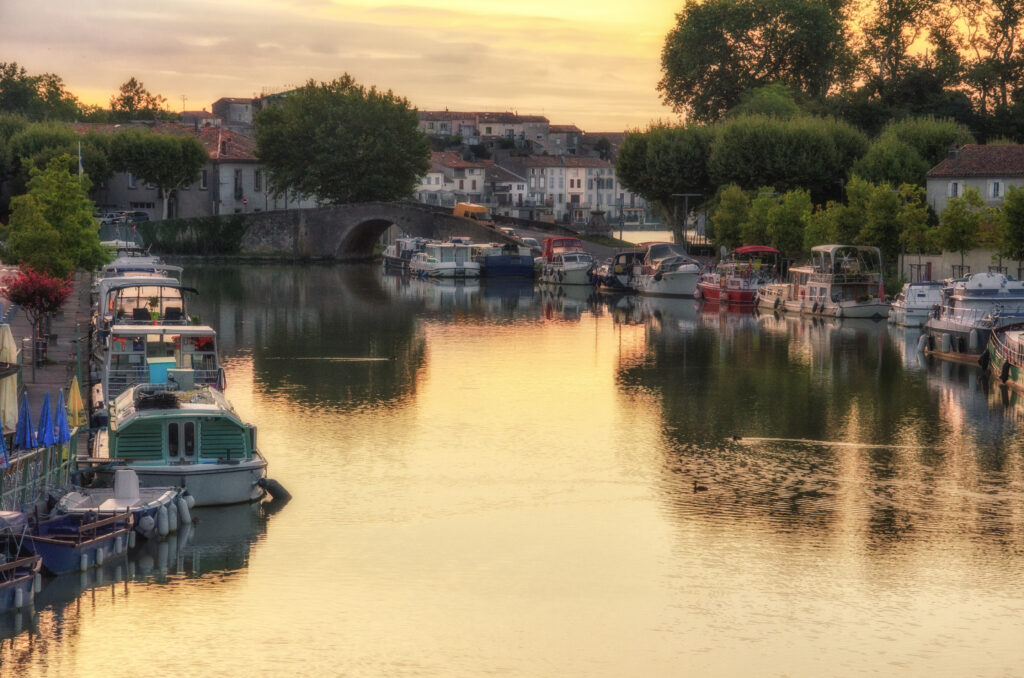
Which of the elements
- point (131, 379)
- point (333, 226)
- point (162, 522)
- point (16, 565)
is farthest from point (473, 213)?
point (16, 565)

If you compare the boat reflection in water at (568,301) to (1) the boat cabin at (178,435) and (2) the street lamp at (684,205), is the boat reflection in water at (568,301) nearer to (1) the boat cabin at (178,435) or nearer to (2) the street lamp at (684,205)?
(2) the street lamp at (684,205)

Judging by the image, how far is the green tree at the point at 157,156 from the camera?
117875 millimetres

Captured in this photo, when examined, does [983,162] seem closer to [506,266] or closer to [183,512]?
[506,266]

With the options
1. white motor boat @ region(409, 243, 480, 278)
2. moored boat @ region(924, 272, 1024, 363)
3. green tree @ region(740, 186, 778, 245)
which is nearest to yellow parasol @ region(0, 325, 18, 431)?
moored boat @ region(924, 272, 1024, 363)

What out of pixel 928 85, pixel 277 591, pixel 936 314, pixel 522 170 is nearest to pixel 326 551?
pixel 277 591

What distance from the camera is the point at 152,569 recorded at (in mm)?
27672

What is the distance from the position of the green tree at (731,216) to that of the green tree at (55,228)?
148 feet

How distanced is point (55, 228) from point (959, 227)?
43294mm

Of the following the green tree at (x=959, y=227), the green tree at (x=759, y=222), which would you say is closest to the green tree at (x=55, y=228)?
the green tree at (x=959, y=227)

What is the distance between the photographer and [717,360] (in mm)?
58750

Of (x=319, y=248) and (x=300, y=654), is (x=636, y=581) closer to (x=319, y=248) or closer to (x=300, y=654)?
(x=300, y=654)

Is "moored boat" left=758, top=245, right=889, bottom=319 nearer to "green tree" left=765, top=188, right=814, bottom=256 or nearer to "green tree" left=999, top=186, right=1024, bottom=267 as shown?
"green tree" left=999, top=186, right=1024, bottom=267

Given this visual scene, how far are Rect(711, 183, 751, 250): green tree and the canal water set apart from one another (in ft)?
136

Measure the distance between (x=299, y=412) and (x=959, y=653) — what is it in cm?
2429
